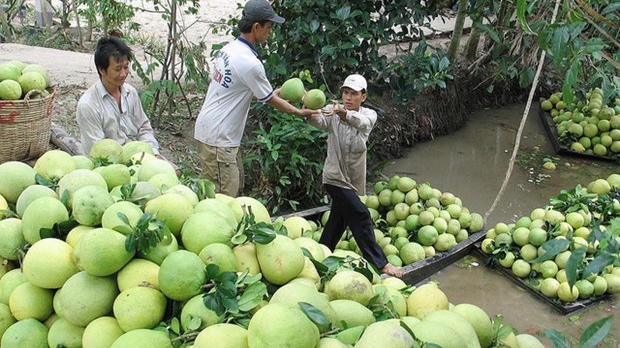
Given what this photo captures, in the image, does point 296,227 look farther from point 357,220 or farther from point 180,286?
point 357,220

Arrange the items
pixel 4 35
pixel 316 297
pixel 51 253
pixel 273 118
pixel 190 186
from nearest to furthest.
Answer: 1. pixel 316 297
2. pixel 51 253
3. pixel 190 186
4. pixel 273 118
5. pixel 4 35

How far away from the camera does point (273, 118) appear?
5184mm

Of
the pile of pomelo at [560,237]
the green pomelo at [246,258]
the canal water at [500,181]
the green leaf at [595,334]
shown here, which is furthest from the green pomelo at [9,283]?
the pile of pomelo at [560,237]

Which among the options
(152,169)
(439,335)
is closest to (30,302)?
(152,169)

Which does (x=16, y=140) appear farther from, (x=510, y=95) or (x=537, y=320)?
(x=510, y=95)

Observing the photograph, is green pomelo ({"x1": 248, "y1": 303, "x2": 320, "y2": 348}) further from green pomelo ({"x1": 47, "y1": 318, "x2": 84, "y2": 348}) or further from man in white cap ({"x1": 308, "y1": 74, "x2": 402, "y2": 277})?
man in white cap ({"x1": 308, "y1": 74, "x2": 402, "y2": 277})

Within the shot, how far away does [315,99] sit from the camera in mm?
3676

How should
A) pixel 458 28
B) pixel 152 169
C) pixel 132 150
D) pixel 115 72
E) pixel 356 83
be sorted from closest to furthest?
pixel 152 169 → pixel 132 150 → pixel 115 72 → pixel 356 83 → pixel 458 28

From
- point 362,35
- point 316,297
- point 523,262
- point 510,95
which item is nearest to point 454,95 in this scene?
point 510,95

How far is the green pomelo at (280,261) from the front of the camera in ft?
5.45

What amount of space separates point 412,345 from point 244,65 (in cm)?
260

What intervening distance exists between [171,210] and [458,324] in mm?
958

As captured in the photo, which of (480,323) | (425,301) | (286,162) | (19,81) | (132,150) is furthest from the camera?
(286,162)

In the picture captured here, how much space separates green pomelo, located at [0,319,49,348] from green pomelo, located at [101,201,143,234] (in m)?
0.36
